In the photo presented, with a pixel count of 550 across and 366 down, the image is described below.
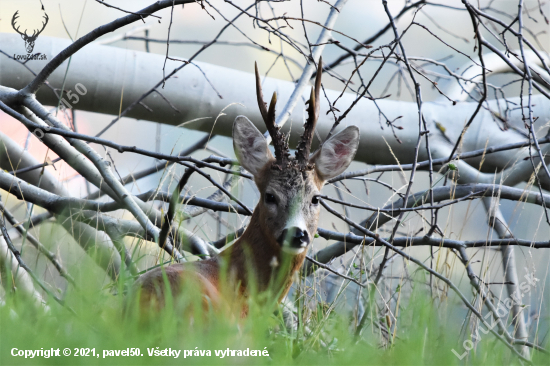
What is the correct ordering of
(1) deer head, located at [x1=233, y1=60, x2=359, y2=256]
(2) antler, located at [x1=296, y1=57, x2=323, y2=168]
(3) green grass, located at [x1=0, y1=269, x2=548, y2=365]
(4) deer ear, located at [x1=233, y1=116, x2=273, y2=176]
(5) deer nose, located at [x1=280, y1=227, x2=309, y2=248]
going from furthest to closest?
(4) deer ear, located at [x1=233, y1=116, x2=273, y2=176], (2) antler, located at [x1=296, y1=57, x2=323, y2=168], (1) deer head, located at [x1=233, y1=60, x2=359, y2=256], (5) deer nose, located at [x1=280, y1=227, x2=309, y2=248], (3) green grass, located at [x1=0, y1=269, x2=548, y2=365]

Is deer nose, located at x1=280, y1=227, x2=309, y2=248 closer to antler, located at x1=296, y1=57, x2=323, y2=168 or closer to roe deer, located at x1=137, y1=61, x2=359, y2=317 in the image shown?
roe deer, located at x1=137, y1=61, x2=359, y2=317

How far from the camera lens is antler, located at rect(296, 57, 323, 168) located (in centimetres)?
279

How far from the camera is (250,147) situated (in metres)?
3.06

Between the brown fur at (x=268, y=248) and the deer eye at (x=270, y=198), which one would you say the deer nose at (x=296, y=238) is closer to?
the brown fur at (x=268, y=248)

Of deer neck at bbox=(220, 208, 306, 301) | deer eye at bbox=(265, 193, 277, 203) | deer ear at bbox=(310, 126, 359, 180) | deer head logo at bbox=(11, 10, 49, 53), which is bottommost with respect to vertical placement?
deer neck at bbox=(220, 208, 306, 301)

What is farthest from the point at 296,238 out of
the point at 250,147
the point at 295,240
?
the point at 250,147

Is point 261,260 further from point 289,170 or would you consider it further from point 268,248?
point 289,170

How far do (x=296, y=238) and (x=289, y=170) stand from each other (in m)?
0.43

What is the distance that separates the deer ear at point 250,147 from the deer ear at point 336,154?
277 millimetres

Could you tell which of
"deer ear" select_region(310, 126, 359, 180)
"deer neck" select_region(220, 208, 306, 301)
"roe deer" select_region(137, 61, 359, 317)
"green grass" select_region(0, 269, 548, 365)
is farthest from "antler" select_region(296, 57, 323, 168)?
"green grass" select_region(0, 269, 548, 365)

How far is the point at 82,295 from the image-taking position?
1790mm

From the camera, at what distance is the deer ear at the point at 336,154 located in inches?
121

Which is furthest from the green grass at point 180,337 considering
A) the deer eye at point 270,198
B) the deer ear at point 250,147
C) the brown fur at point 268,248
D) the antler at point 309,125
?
the deer ear at point 250,147

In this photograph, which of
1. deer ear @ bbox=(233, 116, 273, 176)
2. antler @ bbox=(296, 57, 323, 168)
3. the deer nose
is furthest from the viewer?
deer ear @ bbox=(233, 116, 273, 176)
